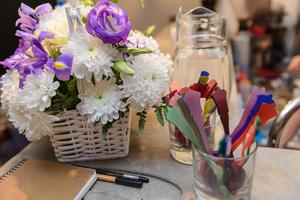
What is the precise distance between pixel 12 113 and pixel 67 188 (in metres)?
0.17

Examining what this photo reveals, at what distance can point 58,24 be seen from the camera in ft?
2.10

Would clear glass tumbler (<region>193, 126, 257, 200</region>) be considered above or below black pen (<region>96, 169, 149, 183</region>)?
above

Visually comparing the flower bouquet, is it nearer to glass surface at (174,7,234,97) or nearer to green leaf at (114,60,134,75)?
green leaf at (114,60,134,75)

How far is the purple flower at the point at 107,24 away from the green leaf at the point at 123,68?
38 millimetres

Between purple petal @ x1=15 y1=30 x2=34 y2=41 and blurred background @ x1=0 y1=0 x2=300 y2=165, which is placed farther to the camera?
blurred background @ x1=0 y1=0 x2=300 y2=165

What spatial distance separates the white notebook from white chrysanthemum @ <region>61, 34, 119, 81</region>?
0.18 meters

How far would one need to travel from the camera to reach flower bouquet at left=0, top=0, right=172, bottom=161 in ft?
1.92

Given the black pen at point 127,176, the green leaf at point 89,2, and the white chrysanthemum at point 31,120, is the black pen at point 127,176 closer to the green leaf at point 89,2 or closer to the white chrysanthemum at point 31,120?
the white chrysanthemum at point 31,120

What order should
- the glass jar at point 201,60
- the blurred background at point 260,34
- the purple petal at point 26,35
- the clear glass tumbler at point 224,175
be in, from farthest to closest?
the blurred background at point 260,34 < the glass jar at point 201,60 < the purple petal at point 26,35 < the clear glass tumbler at point 224,175

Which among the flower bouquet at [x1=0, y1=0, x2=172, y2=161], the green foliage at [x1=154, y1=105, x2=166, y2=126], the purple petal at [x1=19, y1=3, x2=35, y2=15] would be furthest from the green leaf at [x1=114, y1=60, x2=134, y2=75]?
the purple petal at [x1=19, y1=3, x2=35, y2=15]

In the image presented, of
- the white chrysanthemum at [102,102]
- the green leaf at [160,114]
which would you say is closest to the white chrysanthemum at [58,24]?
the white chrysanthemum at [102,102]

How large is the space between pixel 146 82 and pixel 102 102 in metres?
0.08

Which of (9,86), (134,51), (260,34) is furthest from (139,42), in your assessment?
(260,34)

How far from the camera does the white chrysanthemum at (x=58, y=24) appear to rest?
62cm
